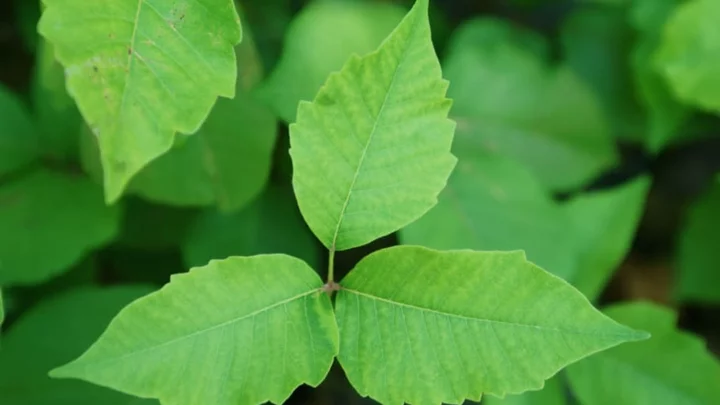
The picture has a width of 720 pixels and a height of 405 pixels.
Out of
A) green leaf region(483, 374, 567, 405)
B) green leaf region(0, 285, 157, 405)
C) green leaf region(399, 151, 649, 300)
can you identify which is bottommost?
green leaf region(483, 374, 567, 405)

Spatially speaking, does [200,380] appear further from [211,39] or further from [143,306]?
[211,39]

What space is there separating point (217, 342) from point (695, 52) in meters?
1.04

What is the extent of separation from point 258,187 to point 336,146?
0.44m

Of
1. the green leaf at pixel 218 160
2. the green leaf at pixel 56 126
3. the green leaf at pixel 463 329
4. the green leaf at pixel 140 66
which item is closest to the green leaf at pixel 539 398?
the green leaf at pixel 463 329

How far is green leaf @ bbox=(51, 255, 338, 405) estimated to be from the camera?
69 centimetres

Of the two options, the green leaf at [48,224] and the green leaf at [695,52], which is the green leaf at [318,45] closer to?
the green leaf at [48,224]

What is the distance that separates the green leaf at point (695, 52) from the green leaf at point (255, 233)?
0.73 metres

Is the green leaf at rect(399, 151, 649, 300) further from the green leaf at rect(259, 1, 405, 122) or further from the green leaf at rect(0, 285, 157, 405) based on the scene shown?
the green leaf at rect(0, 285, 157, 405)

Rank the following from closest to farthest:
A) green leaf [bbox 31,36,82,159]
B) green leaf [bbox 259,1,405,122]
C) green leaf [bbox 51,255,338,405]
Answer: green leaf [bbox 51,255,338,405], green leaf [bbox 259,1,405,122], green leaf [bbox 31,36,82,159]

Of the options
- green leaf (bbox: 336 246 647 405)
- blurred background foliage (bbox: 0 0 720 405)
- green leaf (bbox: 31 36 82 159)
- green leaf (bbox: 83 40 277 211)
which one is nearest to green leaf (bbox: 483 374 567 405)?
blurred background foliage (bbox: 0 0 720 405)

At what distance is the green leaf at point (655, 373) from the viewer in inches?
45.3

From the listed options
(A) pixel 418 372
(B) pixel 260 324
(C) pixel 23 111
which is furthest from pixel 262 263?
(C) pixel 23 111

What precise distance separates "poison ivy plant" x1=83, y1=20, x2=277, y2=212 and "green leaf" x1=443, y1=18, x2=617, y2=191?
0.40m

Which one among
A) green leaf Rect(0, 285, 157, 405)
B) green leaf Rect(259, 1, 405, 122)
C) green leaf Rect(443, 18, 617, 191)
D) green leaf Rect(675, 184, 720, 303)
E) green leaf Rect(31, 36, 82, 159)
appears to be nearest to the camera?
green leaf Rect(0, 285, 157, 405)
